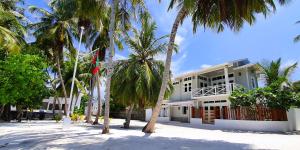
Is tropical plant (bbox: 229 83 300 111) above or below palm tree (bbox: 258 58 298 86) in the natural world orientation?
below

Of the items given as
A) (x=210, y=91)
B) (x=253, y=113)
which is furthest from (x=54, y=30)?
(x=253, y=113)

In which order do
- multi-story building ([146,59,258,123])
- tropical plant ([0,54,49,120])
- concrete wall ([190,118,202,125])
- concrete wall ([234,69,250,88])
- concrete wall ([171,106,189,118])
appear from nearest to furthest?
tropical plant ([0,54,49,120]) < multi-story building ([146,59,258,123]) < concrete wall ([234,69,250,88]) < concrete wall ([190,118,202,125]) < concrete wall ([171,106,189,118])

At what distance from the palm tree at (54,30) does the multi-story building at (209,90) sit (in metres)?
14.2

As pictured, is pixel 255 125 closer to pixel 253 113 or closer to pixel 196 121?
pixel 253 113

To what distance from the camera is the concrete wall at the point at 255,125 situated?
1720 centimetres

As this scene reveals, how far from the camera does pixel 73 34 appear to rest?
26.2 meters

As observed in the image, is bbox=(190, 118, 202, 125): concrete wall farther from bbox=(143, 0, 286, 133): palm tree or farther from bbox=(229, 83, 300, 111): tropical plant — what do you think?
bbox=(143, 0, 286, 133): palm tree

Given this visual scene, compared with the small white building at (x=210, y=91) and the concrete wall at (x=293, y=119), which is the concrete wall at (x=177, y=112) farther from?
the concrete wall at (x=293, y=119)

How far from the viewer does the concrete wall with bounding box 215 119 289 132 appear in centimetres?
1720

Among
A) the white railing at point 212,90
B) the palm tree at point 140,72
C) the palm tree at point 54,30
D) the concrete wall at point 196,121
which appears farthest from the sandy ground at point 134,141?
the palm tree at point 54,30

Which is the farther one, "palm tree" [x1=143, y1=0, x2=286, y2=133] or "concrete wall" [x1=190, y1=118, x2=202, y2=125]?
"concrete wall" [x1=190, y1=118, x2=202, y2=125]

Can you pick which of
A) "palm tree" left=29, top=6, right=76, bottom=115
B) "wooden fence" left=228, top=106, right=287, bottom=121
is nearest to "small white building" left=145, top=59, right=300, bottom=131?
"wooden fence" left=228, top=106, right=287, bottom=121

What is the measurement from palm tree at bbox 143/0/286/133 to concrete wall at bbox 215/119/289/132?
8.35m

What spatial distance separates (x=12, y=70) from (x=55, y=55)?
6625 millimetres
